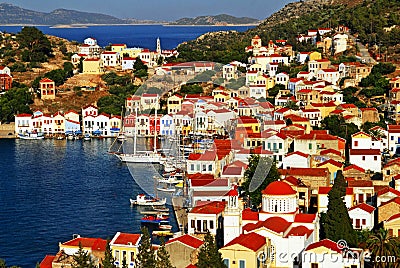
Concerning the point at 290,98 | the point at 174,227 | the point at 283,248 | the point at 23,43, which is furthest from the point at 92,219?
the point at 23,43

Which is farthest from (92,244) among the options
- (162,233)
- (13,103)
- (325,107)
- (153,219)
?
(13,103)

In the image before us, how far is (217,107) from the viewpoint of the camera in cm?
2241

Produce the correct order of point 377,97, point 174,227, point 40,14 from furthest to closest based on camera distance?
1. point 40,14
2. point 377,97
3. point 174,227

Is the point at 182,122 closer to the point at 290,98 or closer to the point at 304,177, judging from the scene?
the point at 290,98

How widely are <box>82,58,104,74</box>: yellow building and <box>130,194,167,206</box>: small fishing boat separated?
17.3 m

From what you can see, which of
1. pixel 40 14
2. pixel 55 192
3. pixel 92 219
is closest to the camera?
pixel 92 219

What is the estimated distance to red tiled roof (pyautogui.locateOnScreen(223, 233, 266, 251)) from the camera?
33.5ft

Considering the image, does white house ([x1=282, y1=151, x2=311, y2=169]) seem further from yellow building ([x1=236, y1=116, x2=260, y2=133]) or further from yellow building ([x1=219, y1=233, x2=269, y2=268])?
yellow building ([x1=219, y1=233, x2=269, y2=268])

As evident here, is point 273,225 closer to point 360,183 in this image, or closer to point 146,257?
point 146,257

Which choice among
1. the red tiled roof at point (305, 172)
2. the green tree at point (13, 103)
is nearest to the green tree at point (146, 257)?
the red tiled roof at point (305, 172)

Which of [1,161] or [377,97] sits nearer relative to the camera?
[1,161]

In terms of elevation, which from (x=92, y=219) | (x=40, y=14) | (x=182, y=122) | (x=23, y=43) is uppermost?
(x=40, y=14)

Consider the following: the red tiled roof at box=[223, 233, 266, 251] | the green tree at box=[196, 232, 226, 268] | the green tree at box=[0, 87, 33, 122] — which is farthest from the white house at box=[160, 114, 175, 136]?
the green tree at box=[196, 232, 226, 268]

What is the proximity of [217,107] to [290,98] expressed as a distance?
124 inches
